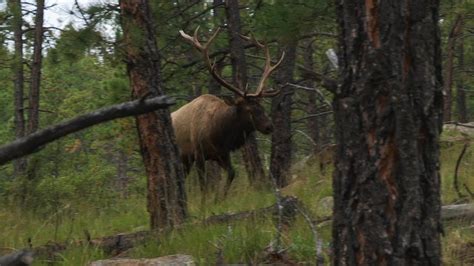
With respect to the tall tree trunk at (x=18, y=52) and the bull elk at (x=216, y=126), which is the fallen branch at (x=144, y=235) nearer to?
the tall tree trunk at (x=18, y=52)

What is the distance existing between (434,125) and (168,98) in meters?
1.56

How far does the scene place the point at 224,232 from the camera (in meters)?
5.62

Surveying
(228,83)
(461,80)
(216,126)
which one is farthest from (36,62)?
(461,80)

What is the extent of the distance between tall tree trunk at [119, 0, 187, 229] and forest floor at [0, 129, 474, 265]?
38cm

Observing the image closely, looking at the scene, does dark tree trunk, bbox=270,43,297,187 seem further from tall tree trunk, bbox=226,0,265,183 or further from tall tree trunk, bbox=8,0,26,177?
tall tree trunk, bbox=8,0,26,177

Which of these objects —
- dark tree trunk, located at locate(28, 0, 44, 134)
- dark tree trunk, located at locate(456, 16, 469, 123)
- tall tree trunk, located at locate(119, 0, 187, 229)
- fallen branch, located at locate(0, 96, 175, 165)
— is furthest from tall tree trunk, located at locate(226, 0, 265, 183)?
fallen branch, located at locate(0, 96, 175, 165)

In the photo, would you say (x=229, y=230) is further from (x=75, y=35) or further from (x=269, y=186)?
(x=269, y=186)

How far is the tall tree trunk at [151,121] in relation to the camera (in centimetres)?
754

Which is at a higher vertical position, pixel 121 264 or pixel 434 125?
pixel 434 125

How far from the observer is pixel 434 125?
3.62 metres

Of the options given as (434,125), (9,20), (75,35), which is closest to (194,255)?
(434,125)

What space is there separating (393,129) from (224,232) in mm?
2339

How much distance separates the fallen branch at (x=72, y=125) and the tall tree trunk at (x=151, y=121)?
4963mm

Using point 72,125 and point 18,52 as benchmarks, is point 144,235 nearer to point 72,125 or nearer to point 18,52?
point 72,125
